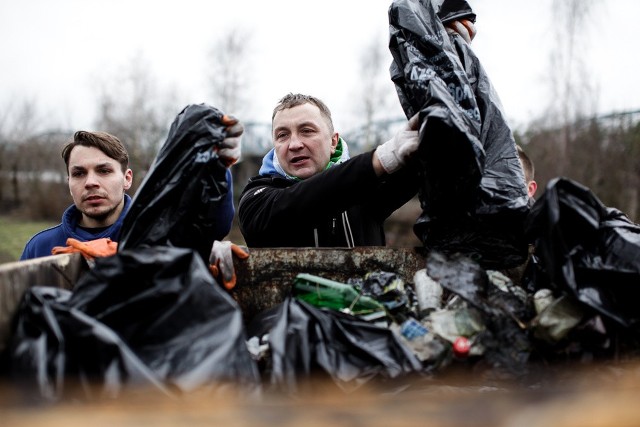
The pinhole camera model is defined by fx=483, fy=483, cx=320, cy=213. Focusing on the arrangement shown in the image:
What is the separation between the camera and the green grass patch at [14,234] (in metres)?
14.8

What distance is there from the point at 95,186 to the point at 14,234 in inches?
754

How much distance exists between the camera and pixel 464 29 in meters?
2.32

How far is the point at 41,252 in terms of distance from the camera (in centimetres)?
259

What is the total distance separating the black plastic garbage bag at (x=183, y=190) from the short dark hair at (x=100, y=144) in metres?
1.12

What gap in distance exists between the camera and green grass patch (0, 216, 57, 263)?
14.8 metres

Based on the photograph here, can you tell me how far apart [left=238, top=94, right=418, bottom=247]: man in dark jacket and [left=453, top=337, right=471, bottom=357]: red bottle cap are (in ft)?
2.47

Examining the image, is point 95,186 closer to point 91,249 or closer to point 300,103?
point 91,249

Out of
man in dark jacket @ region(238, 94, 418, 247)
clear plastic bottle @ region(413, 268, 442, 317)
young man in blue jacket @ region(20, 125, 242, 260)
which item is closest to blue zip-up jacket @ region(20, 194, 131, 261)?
young man in blue jacket @ region(20, 125, 242, 260)

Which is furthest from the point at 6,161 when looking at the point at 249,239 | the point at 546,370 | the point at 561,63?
the point at 546,370

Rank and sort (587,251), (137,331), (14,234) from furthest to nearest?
(14,234)
(587,251)
(137,331)

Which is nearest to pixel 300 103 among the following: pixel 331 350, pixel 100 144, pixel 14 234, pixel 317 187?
pixel 317 187

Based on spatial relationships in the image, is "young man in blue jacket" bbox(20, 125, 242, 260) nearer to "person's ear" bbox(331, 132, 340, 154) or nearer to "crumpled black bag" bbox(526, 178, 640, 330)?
"person's ear" bbox(331, 132, 340, 154)

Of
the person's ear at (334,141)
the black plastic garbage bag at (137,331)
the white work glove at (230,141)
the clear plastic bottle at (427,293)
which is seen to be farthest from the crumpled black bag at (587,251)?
the person's ear at (334,141)

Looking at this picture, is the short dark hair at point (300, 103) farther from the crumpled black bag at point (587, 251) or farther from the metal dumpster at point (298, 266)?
the crumpled black bag at point (587, 251)
